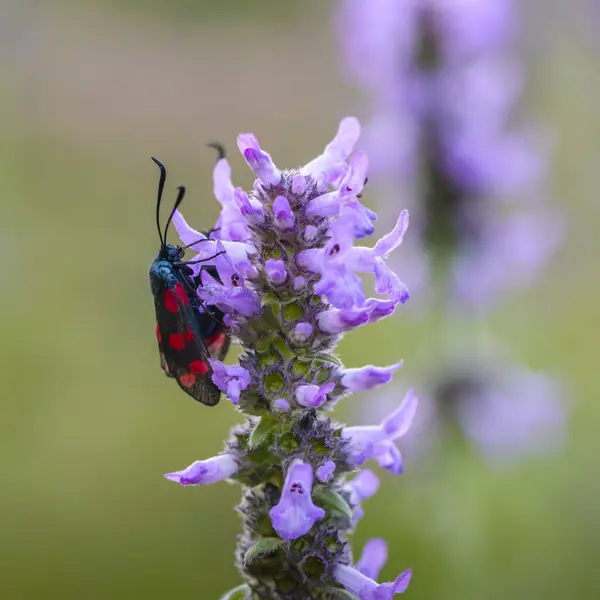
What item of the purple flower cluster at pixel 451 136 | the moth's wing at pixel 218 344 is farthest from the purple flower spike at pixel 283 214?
the purple flower cluster at pixel 451 136

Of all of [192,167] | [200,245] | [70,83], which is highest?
[70,83]

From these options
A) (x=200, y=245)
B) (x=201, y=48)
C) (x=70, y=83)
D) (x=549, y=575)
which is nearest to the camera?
(x=200, y=245)

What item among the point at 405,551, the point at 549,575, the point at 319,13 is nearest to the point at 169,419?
the point at 405,551

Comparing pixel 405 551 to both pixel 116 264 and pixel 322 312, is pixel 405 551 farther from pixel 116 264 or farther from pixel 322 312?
pixel 116 264

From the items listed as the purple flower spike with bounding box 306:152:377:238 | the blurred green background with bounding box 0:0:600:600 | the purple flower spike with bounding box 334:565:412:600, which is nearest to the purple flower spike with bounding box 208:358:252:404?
the purple flower spike with bounding box 306:152:377:238

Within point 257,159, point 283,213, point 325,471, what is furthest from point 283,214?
point 325,471

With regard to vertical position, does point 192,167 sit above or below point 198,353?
above

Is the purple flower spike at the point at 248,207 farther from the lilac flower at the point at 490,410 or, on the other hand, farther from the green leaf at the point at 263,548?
the lilac flower at the point at 490,410
